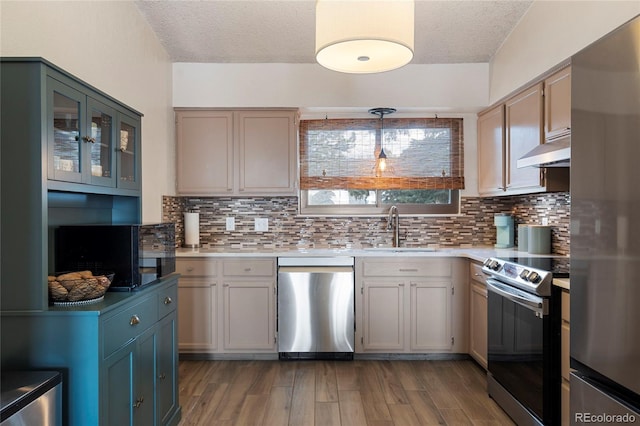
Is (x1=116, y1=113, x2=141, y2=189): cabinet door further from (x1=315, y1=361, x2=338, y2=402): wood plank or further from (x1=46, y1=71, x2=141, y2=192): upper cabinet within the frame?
(x1=315, y1=361, x2=338, y2=402): wood plank

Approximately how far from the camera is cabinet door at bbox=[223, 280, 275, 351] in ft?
11.2

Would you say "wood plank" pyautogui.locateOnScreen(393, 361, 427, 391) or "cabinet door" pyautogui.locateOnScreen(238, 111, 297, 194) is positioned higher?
"cabinet door" pyautogui.locateOnScreen(238, 111, 297, 194)

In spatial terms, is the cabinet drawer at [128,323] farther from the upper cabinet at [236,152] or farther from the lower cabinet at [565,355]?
the lower cabinet at [565,355]

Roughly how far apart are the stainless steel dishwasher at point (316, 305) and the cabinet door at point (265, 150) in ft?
2.52

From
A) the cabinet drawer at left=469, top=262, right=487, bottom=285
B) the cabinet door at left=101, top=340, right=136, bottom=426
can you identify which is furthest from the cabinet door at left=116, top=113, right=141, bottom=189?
the cabinet drawer at left=469, top=262, right=487, bottom=285

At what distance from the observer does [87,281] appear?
1625mm

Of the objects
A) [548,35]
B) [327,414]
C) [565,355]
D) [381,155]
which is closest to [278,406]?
[327,414]

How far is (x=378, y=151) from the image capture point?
398 cm

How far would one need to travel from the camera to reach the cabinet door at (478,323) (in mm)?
3098

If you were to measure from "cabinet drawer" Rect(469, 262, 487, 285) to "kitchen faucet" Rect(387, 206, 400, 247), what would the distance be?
77 centimetres

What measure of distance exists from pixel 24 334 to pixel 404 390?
2297 millimetres

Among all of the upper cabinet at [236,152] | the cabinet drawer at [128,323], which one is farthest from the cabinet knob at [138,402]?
the upper cabinet at [236,152]

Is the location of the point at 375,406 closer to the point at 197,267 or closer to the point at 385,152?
the point at 197,267

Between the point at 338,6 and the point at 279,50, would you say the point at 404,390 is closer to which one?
the point at 338,6
